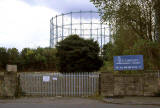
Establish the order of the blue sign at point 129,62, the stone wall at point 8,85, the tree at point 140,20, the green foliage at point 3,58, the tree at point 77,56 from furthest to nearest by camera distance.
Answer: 1. the green foliage at point 3,58
2. the tree at point 77,56
3. the tree at point 140,20
4. the stone wall at point 8,85
5. the blue sign at point 129,62

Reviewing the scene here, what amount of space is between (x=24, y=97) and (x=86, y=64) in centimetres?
1528

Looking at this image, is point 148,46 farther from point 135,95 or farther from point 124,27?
point 135,95

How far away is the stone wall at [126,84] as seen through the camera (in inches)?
537

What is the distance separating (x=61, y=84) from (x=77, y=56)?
14357 millimetres

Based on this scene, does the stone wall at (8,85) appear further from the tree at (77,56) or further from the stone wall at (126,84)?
the tree at (77,56)

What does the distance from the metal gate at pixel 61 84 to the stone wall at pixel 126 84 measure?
2.65 feet

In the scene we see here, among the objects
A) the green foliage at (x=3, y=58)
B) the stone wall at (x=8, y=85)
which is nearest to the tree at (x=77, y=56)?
the stone wall at (x=8, y=85)

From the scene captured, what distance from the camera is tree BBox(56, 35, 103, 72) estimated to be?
28750mm

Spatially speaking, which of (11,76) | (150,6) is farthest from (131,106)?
(150,6)

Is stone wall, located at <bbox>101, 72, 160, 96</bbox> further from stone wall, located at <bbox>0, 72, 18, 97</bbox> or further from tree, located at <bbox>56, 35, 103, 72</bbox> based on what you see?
tree, located at <bbox>56, 35, 103, 72</bbox>

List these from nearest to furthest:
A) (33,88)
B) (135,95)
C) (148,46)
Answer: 1. (135,95)
2. (33,88)
3. (148,46)

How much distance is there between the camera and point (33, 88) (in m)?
14.9

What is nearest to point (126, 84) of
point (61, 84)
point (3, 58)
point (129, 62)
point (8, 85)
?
point (129, 62)

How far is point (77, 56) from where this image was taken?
2895cm
